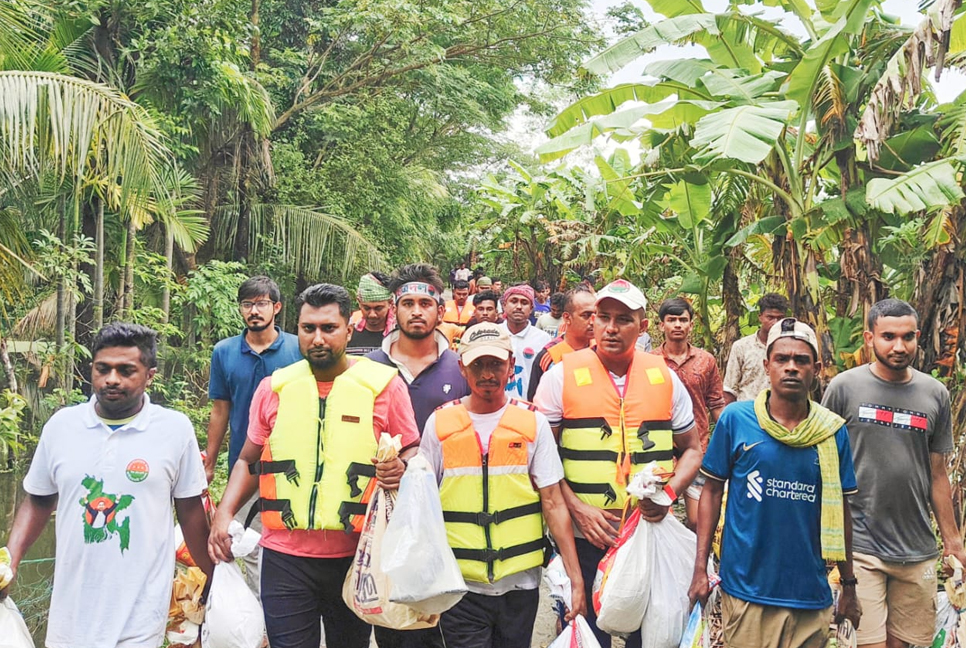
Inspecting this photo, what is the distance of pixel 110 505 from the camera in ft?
10.3

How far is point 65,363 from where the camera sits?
28.3ft

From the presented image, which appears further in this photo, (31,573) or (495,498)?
(31,573)

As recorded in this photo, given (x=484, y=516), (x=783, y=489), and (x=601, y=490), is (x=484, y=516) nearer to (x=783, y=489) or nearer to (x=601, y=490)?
(x=601, y=490)

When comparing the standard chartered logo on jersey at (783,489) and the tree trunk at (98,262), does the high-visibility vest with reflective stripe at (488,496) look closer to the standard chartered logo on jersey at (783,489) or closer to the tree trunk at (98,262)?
the standard chartered logo on jersey at (783,489)

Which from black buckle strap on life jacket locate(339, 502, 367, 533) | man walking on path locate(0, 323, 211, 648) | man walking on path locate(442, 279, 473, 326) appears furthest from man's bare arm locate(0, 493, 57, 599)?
man walking on path locate(442, 279, 473, 326)

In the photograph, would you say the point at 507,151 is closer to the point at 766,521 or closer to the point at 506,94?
the point at 506,94

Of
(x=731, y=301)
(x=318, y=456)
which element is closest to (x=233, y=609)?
(x=318, y=456)

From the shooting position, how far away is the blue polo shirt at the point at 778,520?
3.32m

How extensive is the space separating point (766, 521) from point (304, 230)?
1212 cm

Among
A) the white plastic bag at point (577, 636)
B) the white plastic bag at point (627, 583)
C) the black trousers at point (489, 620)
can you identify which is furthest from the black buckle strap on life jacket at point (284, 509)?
the white plastic bag at point (627, 583)

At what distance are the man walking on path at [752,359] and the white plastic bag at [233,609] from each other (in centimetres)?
430

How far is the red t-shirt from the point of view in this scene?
3494 millimetres

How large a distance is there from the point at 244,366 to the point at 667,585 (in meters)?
2.63

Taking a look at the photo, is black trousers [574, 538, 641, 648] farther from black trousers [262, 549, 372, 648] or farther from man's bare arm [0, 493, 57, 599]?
man's bare arm [0, 493, 57, 599]
